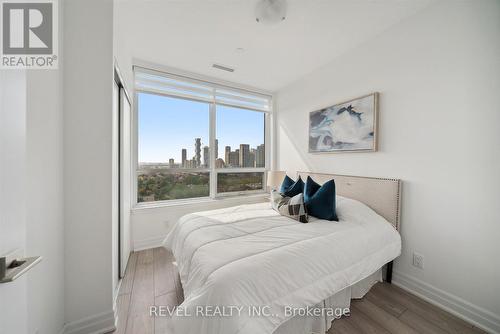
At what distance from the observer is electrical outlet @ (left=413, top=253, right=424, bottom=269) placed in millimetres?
1813

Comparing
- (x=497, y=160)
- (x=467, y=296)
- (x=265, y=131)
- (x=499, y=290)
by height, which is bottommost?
(x=467, y=296)

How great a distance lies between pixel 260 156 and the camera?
403 centimetres

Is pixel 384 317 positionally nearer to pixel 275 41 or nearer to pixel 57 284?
pixel 57 284

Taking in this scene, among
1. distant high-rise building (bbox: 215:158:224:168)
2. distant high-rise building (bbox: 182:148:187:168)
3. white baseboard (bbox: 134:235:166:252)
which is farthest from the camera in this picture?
distant high-rise building (bbox: 215:158:224:168)

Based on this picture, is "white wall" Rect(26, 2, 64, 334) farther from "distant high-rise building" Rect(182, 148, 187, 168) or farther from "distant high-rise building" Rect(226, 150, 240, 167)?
"distant high-rise building" Rect(226, 150, 240, 167)

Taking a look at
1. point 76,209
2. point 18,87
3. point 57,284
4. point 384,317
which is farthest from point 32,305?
point 384,317

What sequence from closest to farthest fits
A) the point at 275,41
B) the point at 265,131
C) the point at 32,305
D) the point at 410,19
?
the point at 32,305 → the point at 410,19 → the point at 275,41 → the point at 265,131

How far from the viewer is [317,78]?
2.95 m

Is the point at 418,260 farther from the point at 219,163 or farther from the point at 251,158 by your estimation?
the point at 219,163

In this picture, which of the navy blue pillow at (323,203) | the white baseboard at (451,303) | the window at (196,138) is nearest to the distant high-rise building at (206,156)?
the window at (196,138)

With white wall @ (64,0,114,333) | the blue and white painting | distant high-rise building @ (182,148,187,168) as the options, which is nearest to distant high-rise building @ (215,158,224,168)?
distant high-rise building @ (182,148,187,168)

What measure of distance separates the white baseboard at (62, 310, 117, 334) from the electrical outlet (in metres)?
2.71

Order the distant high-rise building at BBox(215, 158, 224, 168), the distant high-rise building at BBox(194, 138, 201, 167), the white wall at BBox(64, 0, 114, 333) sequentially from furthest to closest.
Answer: the distant high-rise building at BBox(215, 158, 224, 168), the distant high-rise building at BBox(194, 138, 201, 167), the white wall at BBox(64, 0, 114, 333)

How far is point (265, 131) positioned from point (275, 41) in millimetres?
1924
